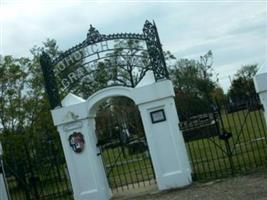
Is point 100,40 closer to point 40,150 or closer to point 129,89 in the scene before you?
point 129,89

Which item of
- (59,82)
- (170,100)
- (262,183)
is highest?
(59,82)

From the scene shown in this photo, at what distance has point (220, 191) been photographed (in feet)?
31.9

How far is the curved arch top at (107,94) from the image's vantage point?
11742 mm

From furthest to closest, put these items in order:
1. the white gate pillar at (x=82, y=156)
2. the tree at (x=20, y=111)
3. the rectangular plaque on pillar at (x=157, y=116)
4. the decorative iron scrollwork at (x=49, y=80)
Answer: the tree at (x=20, y=111) < the decorative iron scrollwork at (x=49, y=80) < the white gate pillar at (x=82, y=156) < the rectangular plaque on pillar at (x=157, y=116)

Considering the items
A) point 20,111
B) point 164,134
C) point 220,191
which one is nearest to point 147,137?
point 164,134

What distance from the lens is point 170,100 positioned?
11.4 metres

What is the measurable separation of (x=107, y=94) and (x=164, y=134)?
174 cm

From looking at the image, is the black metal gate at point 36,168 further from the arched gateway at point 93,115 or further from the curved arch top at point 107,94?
the curved arch top at point 107,94

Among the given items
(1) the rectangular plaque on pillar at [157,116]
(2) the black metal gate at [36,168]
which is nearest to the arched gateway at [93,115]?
(1) the rectangular plaque on pillar at [157,116]

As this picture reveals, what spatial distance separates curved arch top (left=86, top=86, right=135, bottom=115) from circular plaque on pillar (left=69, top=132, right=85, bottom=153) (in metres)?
0.65

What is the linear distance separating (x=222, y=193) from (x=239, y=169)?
8.18 ft

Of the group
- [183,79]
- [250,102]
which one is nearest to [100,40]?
[250,102]

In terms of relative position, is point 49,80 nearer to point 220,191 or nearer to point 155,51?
point 155,51

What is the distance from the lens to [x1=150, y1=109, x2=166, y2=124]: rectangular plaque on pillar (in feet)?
37.7
